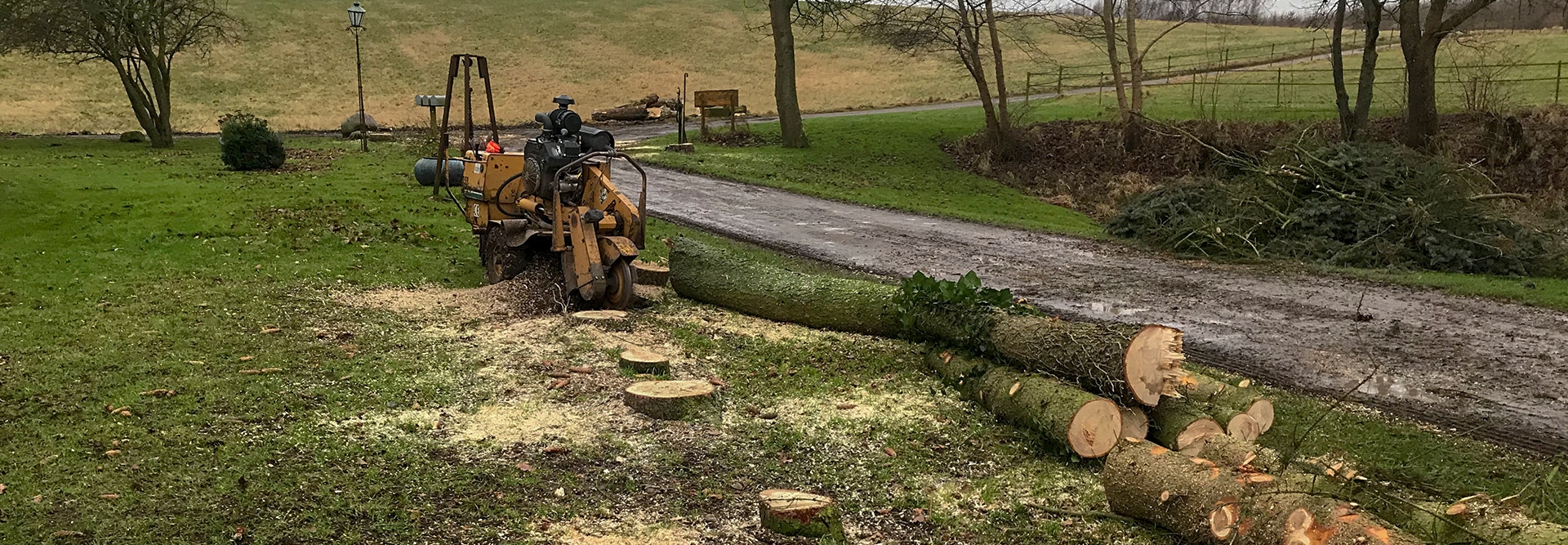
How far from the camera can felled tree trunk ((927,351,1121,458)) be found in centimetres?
646

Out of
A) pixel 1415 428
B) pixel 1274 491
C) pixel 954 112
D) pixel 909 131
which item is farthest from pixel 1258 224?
pixel 954 112

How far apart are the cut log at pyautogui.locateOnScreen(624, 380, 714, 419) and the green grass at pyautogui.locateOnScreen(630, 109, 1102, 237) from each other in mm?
11039

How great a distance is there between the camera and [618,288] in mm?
10320

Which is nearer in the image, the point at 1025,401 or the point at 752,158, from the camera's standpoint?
the point at 1025,401

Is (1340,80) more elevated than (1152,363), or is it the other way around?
(1340,80)

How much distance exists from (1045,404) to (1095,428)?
0.42 meters

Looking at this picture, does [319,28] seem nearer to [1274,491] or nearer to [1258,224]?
[1258,224]

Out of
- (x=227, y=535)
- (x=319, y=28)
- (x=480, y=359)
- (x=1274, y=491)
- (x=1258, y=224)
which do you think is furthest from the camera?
(x=319, y=28)

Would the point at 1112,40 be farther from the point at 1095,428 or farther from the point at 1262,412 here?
the point at 1095,428

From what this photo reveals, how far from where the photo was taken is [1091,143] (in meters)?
28.9

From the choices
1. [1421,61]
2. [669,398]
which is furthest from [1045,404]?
[1421,61]

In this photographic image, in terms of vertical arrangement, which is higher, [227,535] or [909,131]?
[909,131]

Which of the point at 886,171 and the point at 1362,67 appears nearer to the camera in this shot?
the point at 1362,67

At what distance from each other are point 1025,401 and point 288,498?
4447 mm
